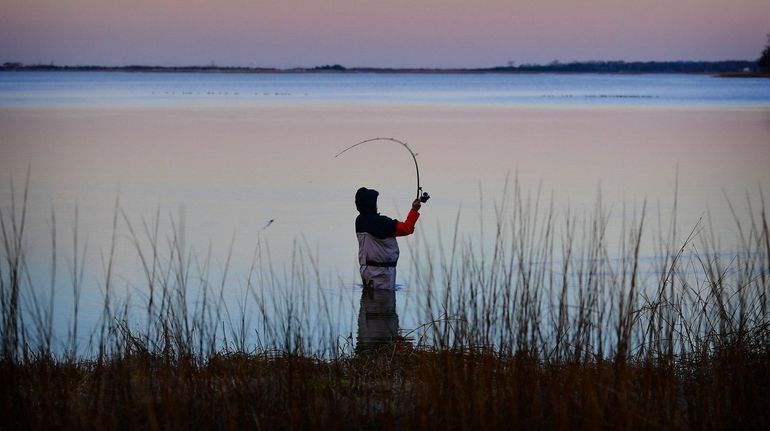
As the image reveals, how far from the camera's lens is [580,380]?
4.77 meters

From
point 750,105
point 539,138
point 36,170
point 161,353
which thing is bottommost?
point 161,353

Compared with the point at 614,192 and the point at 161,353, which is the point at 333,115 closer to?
the point at 614,192

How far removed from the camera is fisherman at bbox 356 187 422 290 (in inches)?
321

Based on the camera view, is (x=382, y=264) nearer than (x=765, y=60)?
Yes

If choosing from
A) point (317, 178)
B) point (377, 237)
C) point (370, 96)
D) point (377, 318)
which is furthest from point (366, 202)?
point (370, 96)

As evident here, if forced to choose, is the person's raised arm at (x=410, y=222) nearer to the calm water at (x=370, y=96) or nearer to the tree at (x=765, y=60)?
the calm water at (x=370, y=96)

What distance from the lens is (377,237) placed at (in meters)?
8.31

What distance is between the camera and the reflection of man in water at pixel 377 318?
309 inches

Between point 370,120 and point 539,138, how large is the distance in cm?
1011

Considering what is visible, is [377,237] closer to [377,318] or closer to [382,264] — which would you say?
[382,264]

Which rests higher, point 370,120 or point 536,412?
point 370,120

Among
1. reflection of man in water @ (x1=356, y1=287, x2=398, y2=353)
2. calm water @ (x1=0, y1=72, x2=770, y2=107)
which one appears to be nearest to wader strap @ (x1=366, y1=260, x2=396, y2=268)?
reflection of man in water @ (x1=356, y1=287, x2=398, y2=353)

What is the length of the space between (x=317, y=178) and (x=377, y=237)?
1100 centimetres

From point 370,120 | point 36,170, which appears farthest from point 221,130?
point 36,170
